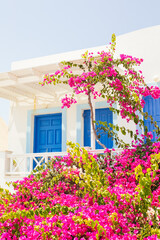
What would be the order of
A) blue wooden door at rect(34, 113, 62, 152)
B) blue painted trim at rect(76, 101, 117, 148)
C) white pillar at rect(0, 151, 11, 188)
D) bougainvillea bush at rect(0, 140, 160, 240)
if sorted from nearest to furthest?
bougainvillea bush at rect(0, 140, 160, 240) < white pillar at rect(0, 151, 11, 188) < blue painted trim at rect(76, 101, 117, 148) < blue wooden door at rect(34, 113, 62, 152)

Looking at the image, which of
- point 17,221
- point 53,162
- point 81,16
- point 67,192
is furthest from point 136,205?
point 81,16

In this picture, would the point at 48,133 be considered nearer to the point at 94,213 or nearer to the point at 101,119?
the point at 101,119

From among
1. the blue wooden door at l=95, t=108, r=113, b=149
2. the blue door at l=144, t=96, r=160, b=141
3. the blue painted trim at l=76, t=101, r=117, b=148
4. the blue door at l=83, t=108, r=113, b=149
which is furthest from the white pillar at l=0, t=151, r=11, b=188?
the blue door at l=144, t=96, r=160, b=141

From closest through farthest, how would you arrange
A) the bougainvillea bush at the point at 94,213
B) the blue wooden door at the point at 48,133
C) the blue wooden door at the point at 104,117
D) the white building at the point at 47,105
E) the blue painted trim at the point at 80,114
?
the bougainvillea bush at the point at 94,213
the white building at the point at 47,105
the blue wooden door at the point at 104,117
the blue painted trim at the point at 80,114
the blue wooden door at the point at 48,133

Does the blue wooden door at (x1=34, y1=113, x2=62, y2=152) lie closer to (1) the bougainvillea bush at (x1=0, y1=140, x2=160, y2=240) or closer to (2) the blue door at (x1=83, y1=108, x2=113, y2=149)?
(2) the blue door at (x1=83, y1=108, x2=113, y2=149)

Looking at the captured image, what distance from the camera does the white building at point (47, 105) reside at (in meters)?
8.96

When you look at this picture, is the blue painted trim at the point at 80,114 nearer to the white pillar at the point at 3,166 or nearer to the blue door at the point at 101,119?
the blue door at the point at 101,119

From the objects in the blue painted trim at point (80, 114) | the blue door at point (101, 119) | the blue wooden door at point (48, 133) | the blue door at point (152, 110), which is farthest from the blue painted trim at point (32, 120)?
the blue door at point (152, 110)

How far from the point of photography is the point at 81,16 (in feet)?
35.8

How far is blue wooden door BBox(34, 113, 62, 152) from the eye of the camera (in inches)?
452

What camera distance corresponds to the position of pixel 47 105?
11.7 metres

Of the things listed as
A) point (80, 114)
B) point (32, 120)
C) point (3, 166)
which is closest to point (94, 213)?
point (3, 166)

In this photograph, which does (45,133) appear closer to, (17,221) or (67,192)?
(67,192)

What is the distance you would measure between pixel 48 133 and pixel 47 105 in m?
1.08
